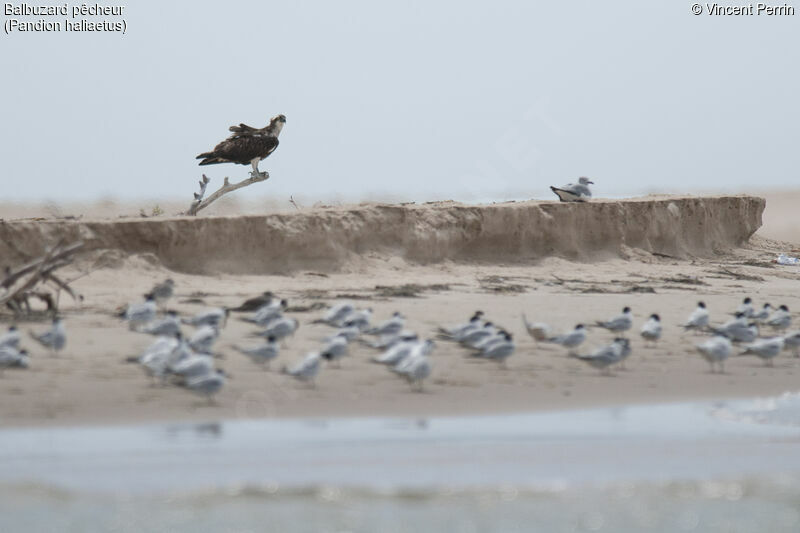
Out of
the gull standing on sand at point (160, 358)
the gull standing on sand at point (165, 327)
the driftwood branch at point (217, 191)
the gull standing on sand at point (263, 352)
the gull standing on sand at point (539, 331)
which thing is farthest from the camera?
the driftwood branch at point (217, 191)

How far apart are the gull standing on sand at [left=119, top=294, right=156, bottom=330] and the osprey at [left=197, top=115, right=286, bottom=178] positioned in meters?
6.80

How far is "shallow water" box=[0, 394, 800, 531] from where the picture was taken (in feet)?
23.1

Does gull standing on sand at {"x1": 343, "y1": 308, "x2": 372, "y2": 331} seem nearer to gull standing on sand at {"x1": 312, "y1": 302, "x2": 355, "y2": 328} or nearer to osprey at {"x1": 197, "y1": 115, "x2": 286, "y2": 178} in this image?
gull standing on sand at {"x1": 312, "y1": 302, "x2": 355, "y2": 328}

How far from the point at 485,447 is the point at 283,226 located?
837cm

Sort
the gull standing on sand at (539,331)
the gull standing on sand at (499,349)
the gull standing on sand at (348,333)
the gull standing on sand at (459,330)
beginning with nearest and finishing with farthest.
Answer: the gull standing on sand at (499,349)
the gull standing on sand at (348,333)
the gull standing on sand at (459,330)
the gull standing on sand at (539,331)

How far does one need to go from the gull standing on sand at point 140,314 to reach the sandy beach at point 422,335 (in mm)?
254

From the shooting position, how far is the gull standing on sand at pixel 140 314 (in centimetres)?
1182

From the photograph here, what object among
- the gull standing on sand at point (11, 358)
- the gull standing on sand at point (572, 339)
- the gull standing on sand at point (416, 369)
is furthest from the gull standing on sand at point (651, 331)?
the gull standing on sand at point (11, 358)

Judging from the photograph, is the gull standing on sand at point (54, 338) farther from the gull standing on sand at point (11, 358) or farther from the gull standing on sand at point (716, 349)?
the gull standing on sand at point (716, 349)

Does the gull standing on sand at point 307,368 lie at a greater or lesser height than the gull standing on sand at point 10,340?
lesser

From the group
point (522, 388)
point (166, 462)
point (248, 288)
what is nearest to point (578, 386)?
point (522, 388)

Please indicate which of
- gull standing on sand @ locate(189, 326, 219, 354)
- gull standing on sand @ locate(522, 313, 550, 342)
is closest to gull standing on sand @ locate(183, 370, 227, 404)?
gull standing on sand @ locate(189, 326, 219, 354)

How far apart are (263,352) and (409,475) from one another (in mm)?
3034

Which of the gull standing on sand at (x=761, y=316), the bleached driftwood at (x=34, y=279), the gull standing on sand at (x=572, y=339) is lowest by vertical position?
the gull standing on sand at (x=761, y=316)
